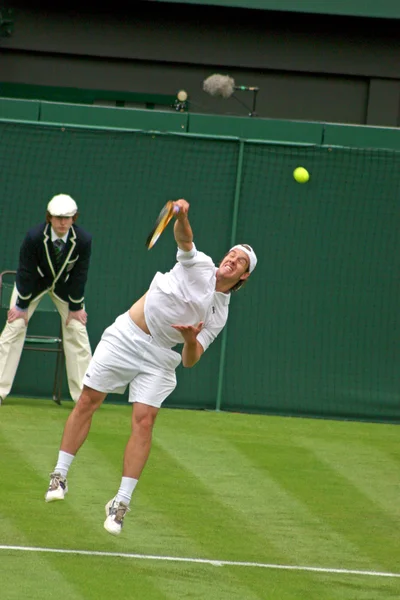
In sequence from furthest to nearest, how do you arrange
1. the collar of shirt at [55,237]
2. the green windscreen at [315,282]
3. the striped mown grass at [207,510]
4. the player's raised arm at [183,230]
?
1. the green windscreen at [315,282]
2. the collar of shirt at [55,237]
3. the player's raised arm at [183,230]
4. the striped mown grass at [207,510]

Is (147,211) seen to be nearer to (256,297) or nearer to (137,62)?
(256,297)

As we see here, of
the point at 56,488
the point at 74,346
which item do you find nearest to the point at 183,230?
the point at 56,488

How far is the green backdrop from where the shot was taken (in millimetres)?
12773

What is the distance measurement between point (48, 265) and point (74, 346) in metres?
0.83

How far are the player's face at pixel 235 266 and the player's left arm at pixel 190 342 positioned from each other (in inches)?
17.1

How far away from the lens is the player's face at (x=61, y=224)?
457 inches

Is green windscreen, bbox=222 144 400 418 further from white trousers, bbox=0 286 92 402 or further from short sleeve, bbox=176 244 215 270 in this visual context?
short sleeve, bbox=176 244 215 270

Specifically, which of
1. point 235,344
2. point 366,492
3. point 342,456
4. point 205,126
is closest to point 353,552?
point 366,492

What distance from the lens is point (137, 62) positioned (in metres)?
19.6

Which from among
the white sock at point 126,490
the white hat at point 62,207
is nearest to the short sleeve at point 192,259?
the white sock at point 126,490

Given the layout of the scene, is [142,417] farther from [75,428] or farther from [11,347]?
[11,347]

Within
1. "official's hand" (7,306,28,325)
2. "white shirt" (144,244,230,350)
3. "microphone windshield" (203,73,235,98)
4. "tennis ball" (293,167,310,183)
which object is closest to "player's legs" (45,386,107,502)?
"white shirt" (144,244,230,350)

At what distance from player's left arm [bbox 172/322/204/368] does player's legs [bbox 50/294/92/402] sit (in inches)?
165

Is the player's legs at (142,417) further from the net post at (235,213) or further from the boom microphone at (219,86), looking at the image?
the boom microphone at (219,86)
